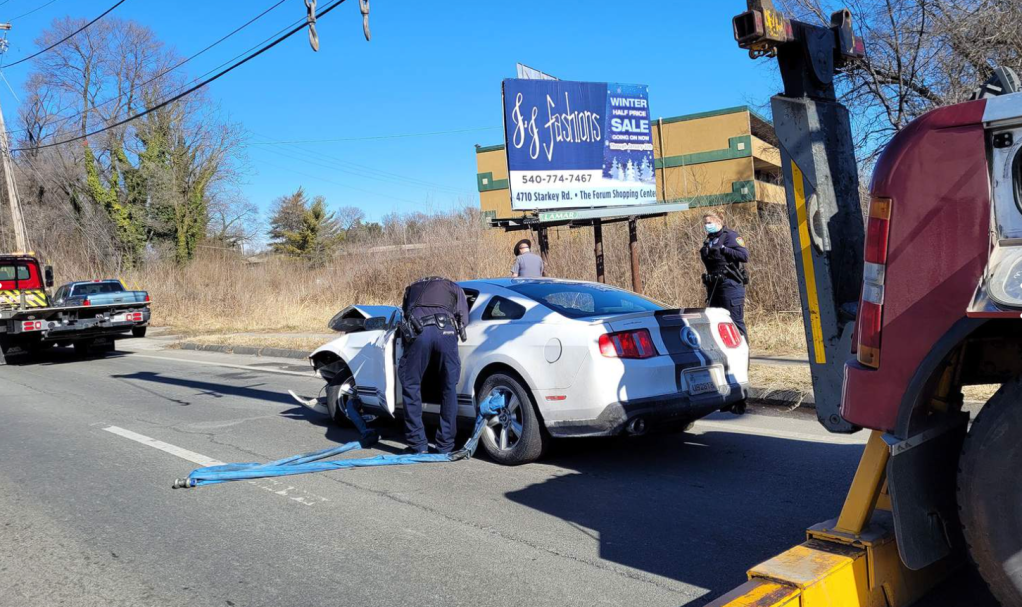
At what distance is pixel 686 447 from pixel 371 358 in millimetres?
2942

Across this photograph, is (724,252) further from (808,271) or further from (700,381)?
(808,271)

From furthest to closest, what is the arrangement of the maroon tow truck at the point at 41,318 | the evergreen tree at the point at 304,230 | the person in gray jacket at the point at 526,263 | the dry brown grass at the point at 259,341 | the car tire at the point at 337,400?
the evergreen tree at the point at 304,230
the dry brown grass at the point at 259,341
the maroon tow truck at the point at 41,318
the person in gray jacket at the point at 526,263
the car tire at the point at 337,400

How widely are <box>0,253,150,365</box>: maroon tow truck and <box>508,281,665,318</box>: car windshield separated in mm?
14124

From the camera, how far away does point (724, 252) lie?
9.96 metres

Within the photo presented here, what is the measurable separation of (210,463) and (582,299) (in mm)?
3506

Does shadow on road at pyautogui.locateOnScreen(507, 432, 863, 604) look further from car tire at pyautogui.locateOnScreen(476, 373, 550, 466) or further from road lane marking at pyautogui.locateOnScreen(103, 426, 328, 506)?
road lane marking at pyautogui.locateOnScreen(103, 426, 328, 506)

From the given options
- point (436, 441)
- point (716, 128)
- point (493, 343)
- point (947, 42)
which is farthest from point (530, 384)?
point (716, 128)

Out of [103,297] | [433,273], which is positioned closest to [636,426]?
[433,273]

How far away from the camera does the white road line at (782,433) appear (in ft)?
21.4

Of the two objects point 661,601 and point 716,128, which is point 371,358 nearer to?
point 661,601

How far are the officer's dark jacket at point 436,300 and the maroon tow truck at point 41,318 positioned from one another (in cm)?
1370

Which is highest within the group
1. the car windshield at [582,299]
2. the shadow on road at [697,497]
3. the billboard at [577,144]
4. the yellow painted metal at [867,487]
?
the billboard at [577,144]

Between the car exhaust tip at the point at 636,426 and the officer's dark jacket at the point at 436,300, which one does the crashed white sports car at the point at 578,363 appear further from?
the officer's dark jacket at the point at 436,300

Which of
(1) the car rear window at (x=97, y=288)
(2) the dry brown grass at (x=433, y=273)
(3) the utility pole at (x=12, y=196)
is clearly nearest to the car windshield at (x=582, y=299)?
(2) the dry brown grass at (x=433, y=273)
